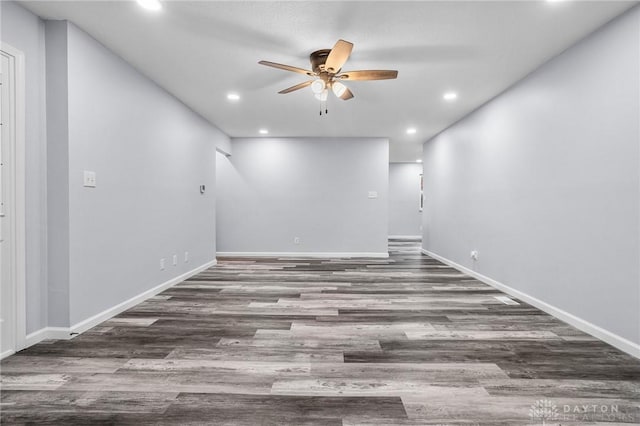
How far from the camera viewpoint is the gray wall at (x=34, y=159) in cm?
229

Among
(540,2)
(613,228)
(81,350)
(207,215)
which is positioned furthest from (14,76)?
(613,228)

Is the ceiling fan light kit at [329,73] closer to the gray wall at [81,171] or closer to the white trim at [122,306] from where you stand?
the gray wall at [81,171]

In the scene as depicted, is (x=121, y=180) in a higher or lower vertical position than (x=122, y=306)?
higher

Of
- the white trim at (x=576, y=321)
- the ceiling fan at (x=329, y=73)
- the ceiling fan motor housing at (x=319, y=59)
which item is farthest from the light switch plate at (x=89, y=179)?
the white trim at (x=576, y=321)

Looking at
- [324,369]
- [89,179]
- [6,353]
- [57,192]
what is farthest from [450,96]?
[6,353]

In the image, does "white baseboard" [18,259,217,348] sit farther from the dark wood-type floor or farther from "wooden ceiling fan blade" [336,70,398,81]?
"wooden ceiling fan blade" [336,70,398,81]

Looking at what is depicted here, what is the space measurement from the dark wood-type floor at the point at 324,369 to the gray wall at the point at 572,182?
15.6 inches

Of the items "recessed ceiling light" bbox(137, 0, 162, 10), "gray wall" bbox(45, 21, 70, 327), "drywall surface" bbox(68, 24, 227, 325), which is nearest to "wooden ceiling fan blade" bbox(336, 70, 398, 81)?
"recessed ceiling light" bbox(137, 0, 162, 10)

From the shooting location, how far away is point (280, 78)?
355 cm

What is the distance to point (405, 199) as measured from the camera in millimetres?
10680

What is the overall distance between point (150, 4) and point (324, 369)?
2.74m

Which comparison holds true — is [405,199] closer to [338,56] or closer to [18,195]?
[338,56]

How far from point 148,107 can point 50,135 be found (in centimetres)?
128

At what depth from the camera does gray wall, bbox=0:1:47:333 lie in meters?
2.29
